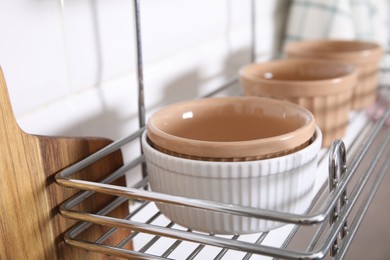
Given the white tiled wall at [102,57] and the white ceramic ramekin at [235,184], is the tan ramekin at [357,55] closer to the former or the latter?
the white tiled wall at [102,57]

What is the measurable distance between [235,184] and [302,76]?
286mm

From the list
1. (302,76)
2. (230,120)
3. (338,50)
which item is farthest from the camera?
(338,50)

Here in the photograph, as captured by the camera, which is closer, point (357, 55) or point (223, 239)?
point (223, 239)

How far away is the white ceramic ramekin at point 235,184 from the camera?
35 cm

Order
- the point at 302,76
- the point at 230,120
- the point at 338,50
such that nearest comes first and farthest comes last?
1. the point at 230,120
2. the point at 302,76
3. the point at 338,50

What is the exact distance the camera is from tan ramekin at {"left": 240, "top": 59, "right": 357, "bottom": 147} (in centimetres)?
52

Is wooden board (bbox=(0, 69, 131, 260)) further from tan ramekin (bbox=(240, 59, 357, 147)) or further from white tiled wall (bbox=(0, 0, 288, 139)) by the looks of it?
tan ramekin (bbox=(240, 59, 357, 147))

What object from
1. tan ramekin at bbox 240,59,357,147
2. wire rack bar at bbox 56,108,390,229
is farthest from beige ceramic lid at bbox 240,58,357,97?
wire rack bar at bbox 56,108,390,229

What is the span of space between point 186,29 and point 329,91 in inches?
6.7

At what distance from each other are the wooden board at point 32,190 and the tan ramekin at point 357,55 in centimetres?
35

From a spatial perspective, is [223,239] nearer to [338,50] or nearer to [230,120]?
[230,120]

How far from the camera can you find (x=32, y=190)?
36 cm

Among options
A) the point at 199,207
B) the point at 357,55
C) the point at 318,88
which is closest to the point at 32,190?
the point at 199,207

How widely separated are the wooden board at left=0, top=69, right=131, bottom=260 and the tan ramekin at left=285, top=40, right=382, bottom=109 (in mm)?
347
